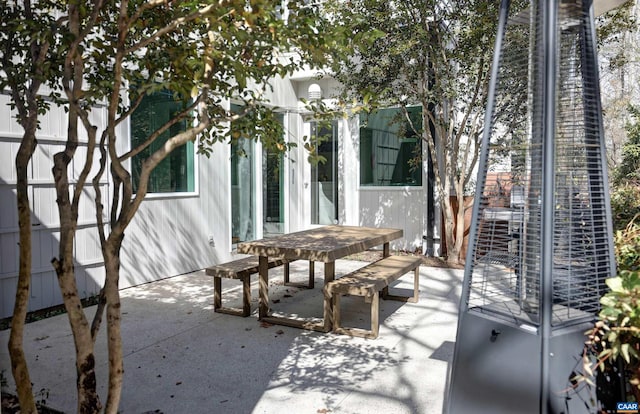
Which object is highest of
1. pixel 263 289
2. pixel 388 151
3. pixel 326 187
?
pixel 388 151

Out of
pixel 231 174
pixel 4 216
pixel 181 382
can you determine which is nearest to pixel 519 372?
pixel 181 382

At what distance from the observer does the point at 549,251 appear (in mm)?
1828

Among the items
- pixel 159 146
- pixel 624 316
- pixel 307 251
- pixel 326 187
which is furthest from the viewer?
pixel 326 187

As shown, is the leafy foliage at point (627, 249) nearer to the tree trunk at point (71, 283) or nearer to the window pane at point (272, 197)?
the tree trunk at point (71, 283)

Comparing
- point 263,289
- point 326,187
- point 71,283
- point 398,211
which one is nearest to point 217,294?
point 263,289

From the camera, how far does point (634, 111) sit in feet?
25.5

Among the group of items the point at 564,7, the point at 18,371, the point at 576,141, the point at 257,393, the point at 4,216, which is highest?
the point at 564,7

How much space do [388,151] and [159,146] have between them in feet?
13.0

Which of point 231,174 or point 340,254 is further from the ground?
point 231,174

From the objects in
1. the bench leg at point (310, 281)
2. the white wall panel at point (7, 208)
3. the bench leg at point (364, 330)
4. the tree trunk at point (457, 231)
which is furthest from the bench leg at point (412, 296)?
the white wall panel at point (7, 208)

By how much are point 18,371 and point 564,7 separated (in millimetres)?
2805

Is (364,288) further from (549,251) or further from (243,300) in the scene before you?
(549,251)

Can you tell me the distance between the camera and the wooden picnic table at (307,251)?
392 cm

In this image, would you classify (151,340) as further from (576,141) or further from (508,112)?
(508,112)
